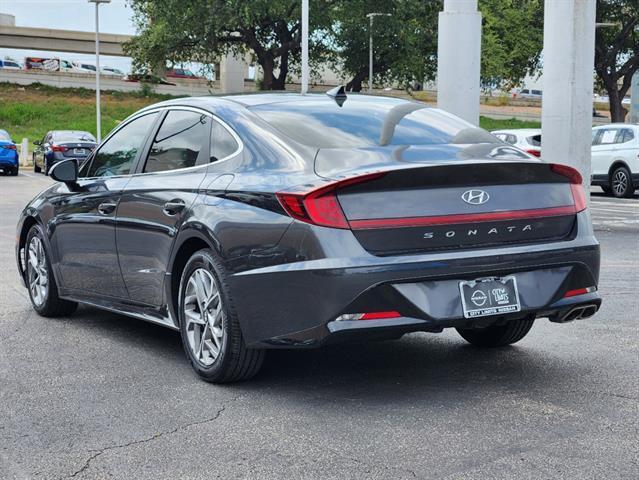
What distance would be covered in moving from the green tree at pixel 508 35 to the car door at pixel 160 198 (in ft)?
143

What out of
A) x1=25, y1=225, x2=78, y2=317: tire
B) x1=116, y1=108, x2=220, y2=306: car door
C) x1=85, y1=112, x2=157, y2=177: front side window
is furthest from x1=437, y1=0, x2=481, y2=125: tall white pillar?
x1=116, y1=108, x2=220, y2=306: car door

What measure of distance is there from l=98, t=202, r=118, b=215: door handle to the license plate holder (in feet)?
8.19

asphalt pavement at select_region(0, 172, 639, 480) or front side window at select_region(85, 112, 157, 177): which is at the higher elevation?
front side window at select_region(85, 112, 157, 177)

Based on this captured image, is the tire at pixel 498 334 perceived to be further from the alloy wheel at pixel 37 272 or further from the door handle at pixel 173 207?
the alloy wheel at pixel 37 272

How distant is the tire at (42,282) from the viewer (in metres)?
7.72

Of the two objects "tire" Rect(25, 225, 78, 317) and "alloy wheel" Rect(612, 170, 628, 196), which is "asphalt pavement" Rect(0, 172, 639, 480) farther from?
"alloy wheel" Rect(612, 170, 628, 196)

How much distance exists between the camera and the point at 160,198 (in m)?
6.07

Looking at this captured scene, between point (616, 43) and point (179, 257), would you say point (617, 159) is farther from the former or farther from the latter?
point (616, 43)

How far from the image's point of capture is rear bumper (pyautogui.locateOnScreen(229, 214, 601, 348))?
4934 millimetres

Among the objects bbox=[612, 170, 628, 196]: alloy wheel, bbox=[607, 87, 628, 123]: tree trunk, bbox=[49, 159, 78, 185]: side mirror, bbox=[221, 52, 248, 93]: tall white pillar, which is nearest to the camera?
bbox=[49, 159, 78, 185]: side mirror

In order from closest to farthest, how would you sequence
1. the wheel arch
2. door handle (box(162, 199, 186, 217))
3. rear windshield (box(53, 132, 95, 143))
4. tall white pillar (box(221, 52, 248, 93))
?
1. the wheel arch
2. door handle (box(162, 199, 186, 217))
3. rear windshield (box(53, 132, 95, 143))
4. tall white pillar (box(221, 52, 248, 93))

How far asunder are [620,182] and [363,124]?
18.1 metres

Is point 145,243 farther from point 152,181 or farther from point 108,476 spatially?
point 108,476

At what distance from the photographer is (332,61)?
53.4 meters
